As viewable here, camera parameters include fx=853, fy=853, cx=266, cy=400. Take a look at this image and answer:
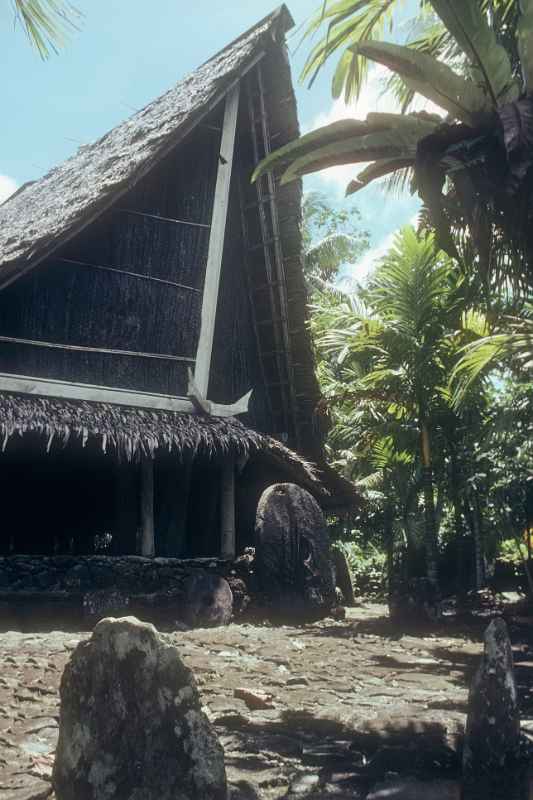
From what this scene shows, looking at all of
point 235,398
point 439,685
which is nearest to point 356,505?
point 235,398

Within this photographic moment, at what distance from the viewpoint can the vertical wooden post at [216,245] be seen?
11.0 metres

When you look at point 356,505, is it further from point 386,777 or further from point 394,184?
point 386,777

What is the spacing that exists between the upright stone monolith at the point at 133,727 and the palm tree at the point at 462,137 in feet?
13.9

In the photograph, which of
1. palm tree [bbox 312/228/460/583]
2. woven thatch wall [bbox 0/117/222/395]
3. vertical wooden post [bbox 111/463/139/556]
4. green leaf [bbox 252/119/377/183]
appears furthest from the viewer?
palm tree [bbox 312/228/460/583]

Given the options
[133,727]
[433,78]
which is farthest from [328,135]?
[133,727]

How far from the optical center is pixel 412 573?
57.6ft

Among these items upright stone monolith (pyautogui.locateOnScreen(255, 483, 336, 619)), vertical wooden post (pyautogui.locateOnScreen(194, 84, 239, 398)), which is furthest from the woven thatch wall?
upright stone monolith (pyautogui.locateOnScreen(255, 483, 336, 619))

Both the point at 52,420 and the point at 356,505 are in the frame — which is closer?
the point at 52,420

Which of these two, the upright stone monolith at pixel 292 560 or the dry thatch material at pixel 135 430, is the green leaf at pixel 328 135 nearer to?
the dry thatch material at pixel 135 430

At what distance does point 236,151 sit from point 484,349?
5066 mm

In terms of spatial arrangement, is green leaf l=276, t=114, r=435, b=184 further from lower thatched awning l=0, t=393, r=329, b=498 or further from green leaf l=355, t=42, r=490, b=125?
lower thatched awning l=0, t=393, r=329, b=498

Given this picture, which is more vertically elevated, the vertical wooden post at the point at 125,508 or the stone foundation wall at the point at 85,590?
the vertical wooden post at the point at 125,508

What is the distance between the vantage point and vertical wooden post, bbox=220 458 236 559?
37.1 feet

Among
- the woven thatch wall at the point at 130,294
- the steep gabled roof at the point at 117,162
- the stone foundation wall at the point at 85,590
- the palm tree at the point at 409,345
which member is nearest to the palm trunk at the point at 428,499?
the palm tree at the point at 409,345
